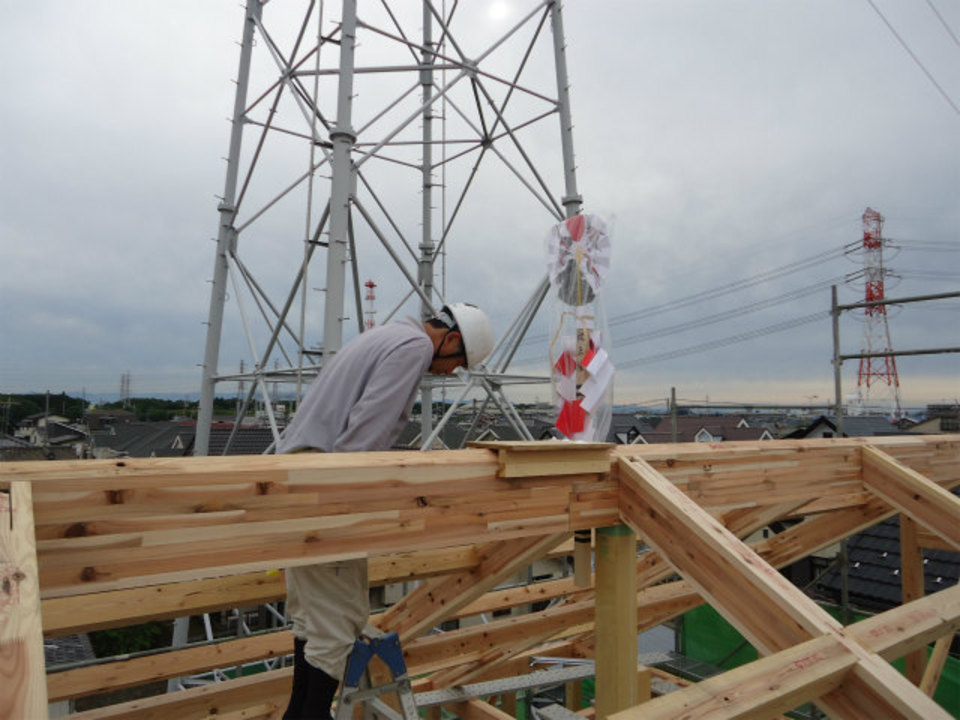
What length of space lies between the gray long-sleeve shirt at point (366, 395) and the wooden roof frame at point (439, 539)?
1.18ft

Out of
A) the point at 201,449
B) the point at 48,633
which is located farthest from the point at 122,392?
the point at 48,633

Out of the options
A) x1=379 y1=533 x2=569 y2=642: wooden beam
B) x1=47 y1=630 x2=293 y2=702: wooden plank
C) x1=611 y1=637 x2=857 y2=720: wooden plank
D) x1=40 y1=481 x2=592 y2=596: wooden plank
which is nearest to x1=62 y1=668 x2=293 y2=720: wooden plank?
x1=47 y1=630 x2=293 y2=702: wooden plank

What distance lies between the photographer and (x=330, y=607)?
242cm

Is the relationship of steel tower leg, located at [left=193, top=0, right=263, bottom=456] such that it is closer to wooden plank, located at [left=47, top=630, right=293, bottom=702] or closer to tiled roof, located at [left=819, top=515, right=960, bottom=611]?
wooden plank, located at [left=47, top=630, right=293, bottom=702]

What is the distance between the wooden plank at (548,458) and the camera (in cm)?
214

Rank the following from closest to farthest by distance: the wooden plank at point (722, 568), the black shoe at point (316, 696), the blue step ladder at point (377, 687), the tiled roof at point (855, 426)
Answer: the wooden plank at point (722, 568), the black shoe at point (316, 696), the blue step ladder at point (377, 687), the tiled roof at point (855, 426)

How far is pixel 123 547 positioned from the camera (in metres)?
1.55

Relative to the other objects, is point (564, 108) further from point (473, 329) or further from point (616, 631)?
point (616, 631)

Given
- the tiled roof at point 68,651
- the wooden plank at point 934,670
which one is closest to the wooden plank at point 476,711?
the wooden plank at point 934,670

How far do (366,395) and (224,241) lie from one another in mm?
5607

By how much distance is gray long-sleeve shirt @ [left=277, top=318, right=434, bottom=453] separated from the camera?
2.37 metres

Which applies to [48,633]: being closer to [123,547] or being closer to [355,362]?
[123,547]

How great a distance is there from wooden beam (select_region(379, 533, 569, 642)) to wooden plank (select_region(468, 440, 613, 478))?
28cm

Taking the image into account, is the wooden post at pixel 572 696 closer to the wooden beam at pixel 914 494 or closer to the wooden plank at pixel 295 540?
the wooden beam at pixel 914 494
